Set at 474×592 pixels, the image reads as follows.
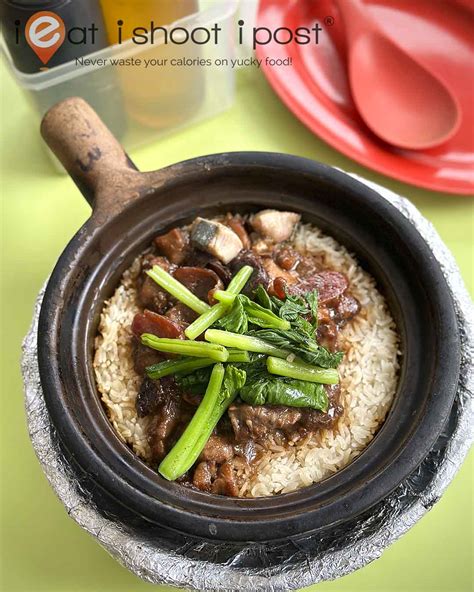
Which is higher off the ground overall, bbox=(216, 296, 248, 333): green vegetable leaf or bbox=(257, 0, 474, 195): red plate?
bbox=(257, 0, 474, 195): red plate

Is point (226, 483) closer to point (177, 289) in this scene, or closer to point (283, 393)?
point (283, 393)

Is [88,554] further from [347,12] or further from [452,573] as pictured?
[347,12]

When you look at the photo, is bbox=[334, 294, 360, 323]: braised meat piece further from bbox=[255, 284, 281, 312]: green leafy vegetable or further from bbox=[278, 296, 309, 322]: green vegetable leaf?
bbox=[255, 284, 281, 312]: green leafy vegetable

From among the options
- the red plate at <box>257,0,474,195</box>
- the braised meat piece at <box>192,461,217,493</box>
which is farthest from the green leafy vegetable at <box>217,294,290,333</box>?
the red plate at <box>257,0,474,195</box>

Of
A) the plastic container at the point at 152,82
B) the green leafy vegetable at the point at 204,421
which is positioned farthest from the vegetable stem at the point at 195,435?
the plastic container at the point at 152,82

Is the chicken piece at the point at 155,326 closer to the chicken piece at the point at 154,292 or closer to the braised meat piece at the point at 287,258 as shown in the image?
the chicken piece at the point at 154,292
